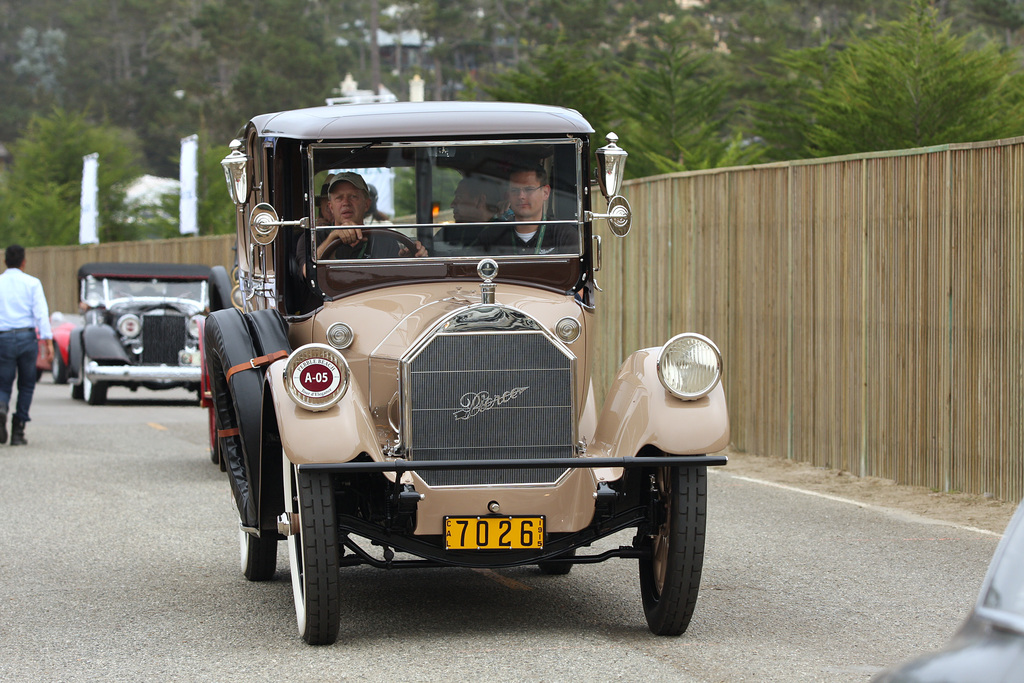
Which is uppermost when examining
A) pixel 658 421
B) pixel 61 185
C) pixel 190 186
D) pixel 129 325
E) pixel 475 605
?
pixel 61 185

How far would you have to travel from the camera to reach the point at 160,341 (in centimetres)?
1908

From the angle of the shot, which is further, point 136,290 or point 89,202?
point 89,202

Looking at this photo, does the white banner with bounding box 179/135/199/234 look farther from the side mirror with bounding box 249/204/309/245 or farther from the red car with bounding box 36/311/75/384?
the side mirror with bounding box 249/204/309/245

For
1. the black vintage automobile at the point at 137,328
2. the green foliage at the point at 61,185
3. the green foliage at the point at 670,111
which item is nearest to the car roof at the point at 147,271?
the black vintage automobile at the point at 137,328

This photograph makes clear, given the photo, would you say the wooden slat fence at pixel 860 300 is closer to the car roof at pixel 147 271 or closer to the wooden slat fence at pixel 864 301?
the wooden slat fence at pixel 864 301

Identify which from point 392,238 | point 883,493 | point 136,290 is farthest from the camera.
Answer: point 136,290

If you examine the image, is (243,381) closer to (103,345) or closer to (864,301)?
(864,301)

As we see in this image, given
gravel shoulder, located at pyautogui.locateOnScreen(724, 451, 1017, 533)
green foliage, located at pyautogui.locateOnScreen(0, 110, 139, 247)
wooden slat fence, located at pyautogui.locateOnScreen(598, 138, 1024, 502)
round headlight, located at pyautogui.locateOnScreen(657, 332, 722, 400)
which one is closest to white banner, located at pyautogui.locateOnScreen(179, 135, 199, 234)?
green foliage, located at pyautogui.locateOnScreen(0, 110, 139, 247)

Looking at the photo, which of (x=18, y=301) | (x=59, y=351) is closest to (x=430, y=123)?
(x=18, y=301)

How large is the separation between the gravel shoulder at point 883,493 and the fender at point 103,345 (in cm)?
994

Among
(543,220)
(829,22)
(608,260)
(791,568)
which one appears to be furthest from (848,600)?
(829,22)

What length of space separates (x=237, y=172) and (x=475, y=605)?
2.67 m

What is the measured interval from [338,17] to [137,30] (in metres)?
15.7

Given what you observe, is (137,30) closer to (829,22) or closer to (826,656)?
(829,22)
